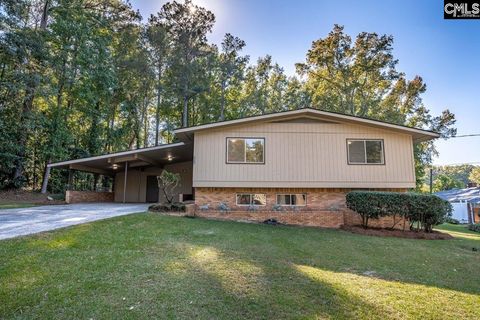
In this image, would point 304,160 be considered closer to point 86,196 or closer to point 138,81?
point 86,196

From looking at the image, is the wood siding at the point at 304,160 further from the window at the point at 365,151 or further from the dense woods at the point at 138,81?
the dense woods at the point at 138,81

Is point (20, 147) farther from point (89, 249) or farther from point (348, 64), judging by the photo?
point (348, 64)

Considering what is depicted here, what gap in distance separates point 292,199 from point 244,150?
277 cm

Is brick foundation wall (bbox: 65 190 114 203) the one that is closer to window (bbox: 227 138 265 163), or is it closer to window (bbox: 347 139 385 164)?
window (bbox: 227 138 265 163)

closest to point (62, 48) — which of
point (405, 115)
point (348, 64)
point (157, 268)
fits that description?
point (157, 268)

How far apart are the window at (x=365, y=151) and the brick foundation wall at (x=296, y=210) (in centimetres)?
137

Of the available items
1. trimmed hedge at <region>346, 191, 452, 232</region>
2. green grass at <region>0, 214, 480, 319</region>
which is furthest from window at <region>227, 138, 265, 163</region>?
green grass at <region>0, 214, 480, 319</region>

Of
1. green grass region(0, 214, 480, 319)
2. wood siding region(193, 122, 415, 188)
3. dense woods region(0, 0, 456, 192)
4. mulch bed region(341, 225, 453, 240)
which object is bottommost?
mulch bed region(341, 225, 453, 240)

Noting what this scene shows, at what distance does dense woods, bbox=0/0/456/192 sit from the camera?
16.0 meters

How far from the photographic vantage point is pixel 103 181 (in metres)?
26.1

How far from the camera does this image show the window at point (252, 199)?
11.0 metres

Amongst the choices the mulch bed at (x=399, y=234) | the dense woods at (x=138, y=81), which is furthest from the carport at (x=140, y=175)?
the mulch bed at (x=399, y=234)

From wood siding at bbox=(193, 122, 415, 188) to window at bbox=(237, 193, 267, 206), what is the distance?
512 millimetres

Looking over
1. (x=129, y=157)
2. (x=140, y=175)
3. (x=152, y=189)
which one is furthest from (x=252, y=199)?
(x=140, y=175)
